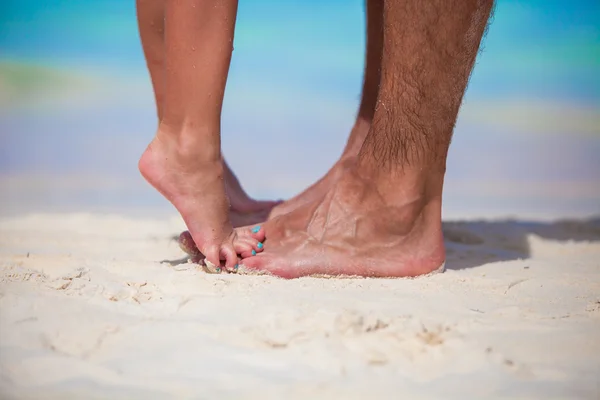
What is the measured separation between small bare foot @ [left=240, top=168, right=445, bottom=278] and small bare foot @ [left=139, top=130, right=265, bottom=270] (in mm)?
62

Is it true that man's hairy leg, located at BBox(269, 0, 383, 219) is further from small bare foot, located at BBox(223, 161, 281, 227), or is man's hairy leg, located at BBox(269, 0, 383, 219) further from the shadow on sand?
the shadow on sand

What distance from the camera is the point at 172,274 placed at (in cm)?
136

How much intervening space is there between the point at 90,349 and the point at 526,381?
0.58 meters

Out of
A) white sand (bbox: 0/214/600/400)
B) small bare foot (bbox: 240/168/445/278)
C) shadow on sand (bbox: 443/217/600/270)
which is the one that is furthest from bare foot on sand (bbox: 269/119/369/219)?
white sand (bbox: 0/214/600/400)

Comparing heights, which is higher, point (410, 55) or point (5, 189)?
point (410, 55)

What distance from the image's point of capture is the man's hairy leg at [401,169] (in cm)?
147

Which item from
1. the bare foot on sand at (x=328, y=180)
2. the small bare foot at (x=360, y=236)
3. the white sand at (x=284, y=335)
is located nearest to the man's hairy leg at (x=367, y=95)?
the bare foot on sand at (x=328, y=180)

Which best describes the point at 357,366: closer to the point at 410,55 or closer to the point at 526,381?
the point at 526,381

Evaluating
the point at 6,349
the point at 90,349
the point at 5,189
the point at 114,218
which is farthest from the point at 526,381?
the point at 5,189

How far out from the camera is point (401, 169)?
1.52 metres

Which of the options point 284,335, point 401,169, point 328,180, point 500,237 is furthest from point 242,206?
point 284,335

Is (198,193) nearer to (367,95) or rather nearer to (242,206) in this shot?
(242,206)

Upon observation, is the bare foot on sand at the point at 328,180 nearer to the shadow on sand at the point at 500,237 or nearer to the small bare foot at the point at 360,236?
the small bare foot at the point at 360,236

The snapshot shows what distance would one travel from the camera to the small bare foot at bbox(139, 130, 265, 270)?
1502mm
